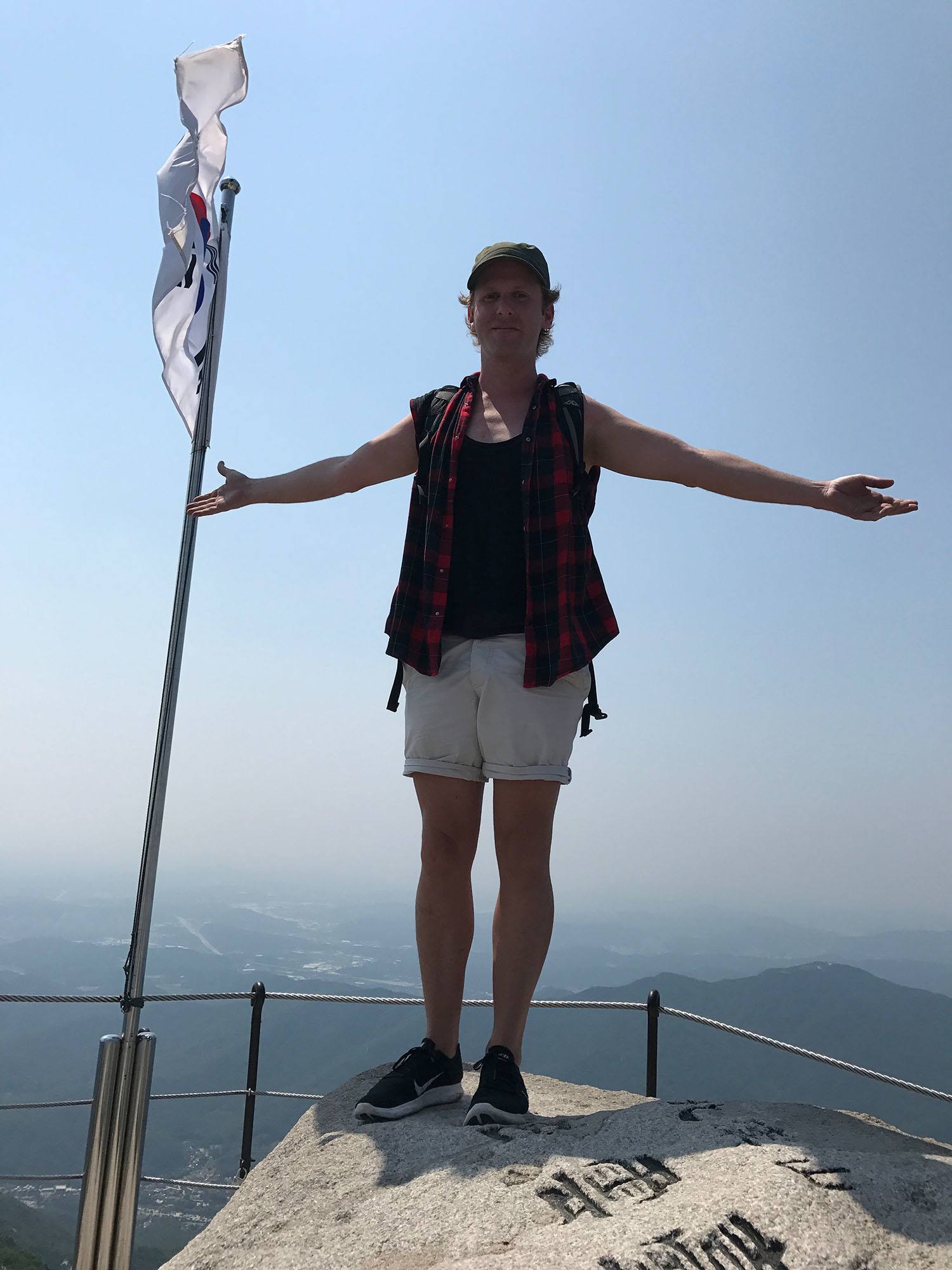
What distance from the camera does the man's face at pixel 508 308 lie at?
275 cm

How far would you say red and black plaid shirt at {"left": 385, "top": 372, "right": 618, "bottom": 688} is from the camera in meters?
2.54

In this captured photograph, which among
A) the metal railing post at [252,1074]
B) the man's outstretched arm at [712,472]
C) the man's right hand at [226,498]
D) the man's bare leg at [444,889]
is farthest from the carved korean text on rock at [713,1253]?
the metal railing post at [252,1074]

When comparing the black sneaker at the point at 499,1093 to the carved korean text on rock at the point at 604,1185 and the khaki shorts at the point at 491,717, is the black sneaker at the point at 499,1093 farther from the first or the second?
the khaki shorts at the point at 491,717

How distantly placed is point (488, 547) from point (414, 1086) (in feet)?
5.07

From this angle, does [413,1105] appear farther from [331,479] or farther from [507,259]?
[507,259]

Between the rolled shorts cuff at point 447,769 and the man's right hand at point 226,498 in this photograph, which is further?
the man's right hand at point 226,498

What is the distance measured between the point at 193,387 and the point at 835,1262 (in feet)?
9.78

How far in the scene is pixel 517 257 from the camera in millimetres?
2707

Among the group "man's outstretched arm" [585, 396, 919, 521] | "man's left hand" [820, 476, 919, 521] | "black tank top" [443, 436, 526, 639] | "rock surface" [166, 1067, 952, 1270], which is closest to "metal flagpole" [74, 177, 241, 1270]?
"rock surface" [166, 1067, 952, 1270]

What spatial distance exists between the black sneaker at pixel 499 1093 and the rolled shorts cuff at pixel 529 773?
732 mm

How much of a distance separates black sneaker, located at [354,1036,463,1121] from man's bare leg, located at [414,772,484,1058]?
0.06 meters

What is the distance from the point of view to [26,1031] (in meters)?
166

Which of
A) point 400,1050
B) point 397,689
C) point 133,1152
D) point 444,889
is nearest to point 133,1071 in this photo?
point 133,1152

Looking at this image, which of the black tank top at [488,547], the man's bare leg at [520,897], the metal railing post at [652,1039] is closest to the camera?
the man's bare leg at [520,897]
